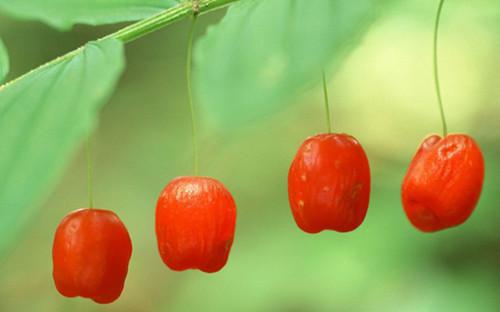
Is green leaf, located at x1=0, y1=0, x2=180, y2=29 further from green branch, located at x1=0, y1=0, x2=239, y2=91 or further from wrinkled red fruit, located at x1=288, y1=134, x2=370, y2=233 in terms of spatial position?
wrinkled red fruit, located at x1=288, y1=134, x2=370, y2=233

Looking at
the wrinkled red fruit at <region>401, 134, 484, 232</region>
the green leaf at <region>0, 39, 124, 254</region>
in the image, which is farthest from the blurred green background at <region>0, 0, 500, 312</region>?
the green leaf at <region>0, 39, 124, 254</region>

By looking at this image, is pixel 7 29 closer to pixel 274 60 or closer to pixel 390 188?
pixel 390 188

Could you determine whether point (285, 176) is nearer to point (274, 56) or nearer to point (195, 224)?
point (195, 224)

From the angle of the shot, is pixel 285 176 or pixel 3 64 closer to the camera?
pixel 3 64

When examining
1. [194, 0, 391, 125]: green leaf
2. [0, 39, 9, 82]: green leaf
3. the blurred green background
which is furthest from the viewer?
the blurred green background

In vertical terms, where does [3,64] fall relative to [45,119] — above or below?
above

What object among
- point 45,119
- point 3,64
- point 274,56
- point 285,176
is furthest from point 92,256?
point 285,176
